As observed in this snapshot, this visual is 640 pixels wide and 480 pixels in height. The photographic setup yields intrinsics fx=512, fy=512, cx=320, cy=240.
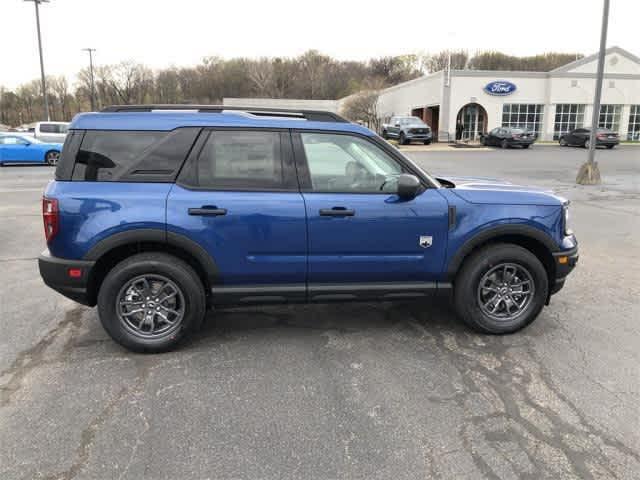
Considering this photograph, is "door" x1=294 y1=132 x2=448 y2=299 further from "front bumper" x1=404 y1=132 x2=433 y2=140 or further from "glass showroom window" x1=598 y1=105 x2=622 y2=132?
"glass showroom window" x1=598 y1=105 x2=622 y2=132

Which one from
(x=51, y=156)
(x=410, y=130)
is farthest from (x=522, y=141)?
(x=51, y=156)

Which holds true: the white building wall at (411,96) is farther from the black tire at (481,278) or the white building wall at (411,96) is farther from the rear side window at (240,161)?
the rear side window at (240,161)

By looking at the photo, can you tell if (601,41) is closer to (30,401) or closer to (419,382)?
(419,382)

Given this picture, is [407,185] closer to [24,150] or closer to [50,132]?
[24,150]

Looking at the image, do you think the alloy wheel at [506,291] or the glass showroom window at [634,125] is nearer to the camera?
the alloy wheel at [506,291]

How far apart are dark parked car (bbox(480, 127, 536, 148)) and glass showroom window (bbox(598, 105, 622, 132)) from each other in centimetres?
1242

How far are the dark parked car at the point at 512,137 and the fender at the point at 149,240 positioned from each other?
107 feet

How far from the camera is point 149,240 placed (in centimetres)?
374

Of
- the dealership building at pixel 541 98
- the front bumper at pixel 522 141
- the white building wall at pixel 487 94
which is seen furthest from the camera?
the dealership building at pixel 541 98

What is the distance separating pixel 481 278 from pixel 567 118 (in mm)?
42037

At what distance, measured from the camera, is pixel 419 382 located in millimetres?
3508

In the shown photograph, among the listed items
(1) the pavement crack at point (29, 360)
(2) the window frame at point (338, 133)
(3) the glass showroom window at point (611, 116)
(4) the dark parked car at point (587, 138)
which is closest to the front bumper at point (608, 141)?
(4) the dark parked car at point (587, 138)

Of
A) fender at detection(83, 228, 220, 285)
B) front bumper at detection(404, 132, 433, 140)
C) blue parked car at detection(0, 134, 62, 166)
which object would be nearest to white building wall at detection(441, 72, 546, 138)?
front bumper at detection(404, 132, 433, 140)

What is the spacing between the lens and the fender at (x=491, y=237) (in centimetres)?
409
